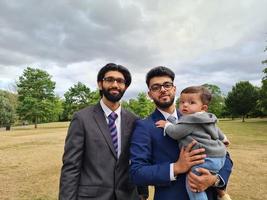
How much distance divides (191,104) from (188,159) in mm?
576

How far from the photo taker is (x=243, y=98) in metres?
59.2

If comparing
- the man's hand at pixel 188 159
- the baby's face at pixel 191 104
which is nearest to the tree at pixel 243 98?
the baby's face at pixel 191 104

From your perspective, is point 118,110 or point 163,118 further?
point 118,110

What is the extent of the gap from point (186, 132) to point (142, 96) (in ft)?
203

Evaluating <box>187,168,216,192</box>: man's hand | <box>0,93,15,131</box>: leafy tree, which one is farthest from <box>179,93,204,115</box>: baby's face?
<box>0,93,15,131</box>: leafy tree

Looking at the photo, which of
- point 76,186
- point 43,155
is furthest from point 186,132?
point 43,155

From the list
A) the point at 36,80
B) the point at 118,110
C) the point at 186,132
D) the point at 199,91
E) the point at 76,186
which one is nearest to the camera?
the point at 186,132

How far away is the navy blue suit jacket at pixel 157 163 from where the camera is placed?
2680 mm

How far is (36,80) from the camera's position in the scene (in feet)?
159

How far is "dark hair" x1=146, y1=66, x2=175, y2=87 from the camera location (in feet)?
10.5

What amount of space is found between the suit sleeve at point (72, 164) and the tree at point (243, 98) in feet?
193

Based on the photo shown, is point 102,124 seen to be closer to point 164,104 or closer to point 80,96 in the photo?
point 164,104

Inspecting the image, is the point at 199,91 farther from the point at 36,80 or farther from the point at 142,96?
the point at 142,96

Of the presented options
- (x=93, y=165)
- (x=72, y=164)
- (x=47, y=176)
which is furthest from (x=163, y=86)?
(x=47, y=176)
